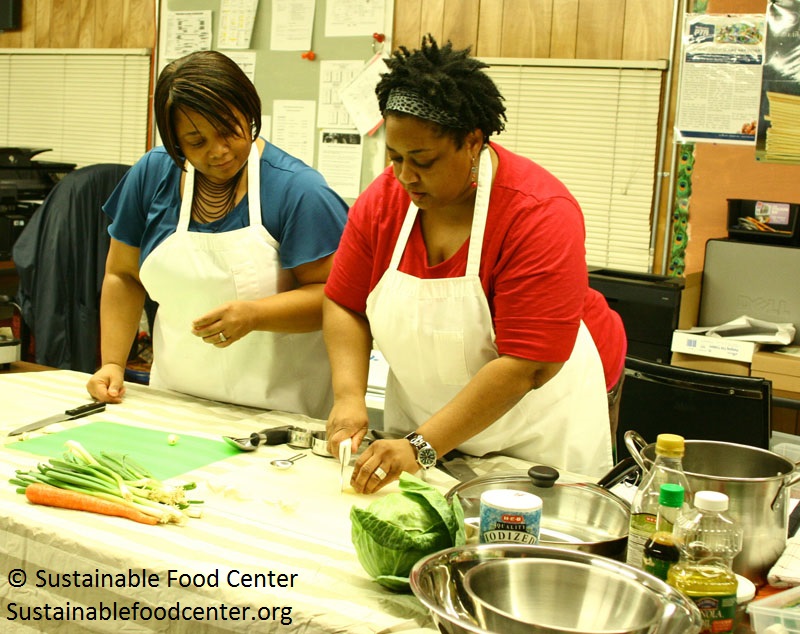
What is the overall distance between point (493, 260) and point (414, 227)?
0.65 ft

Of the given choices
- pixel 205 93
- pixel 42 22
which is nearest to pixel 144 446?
pixel 205 93

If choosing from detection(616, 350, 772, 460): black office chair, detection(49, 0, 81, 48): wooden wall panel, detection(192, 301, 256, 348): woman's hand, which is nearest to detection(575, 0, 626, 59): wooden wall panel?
detection(616, 350, 772, 460): black office chair

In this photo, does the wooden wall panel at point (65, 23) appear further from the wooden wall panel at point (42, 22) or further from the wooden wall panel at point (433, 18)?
the wooden wall panel at point (433, 18)

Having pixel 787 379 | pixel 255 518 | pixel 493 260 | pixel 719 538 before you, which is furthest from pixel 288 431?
pixel 787 379

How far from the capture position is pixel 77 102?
5180 millimetres

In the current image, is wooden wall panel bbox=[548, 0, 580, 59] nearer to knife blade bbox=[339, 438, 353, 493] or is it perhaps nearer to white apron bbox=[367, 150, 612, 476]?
white apron bbox=[367, 150, 612, 476]

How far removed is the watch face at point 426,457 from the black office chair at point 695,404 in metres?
0.96

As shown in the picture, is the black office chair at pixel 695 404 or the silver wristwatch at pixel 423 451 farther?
the black office chair at pixel 695 404

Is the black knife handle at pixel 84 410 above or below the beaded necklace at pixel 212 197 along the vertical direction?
below

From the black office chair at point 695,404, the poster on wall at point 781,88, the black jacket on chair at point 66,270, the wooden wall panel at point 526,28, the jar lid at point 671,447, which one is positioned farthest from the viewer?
the wooden wall panel at point 526,28

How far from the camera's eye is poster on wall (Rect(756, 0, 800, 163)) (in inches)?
139

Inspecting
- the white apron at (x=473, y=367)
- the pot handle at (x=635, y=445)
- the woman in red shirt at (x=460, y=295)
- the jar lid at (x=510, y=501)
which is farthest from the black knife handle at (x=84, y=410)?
the pot handle at (x=635, y=445)

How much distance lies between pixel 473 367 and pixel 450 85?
0.57 metres

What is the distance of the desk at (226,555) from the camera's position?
1.26 m
